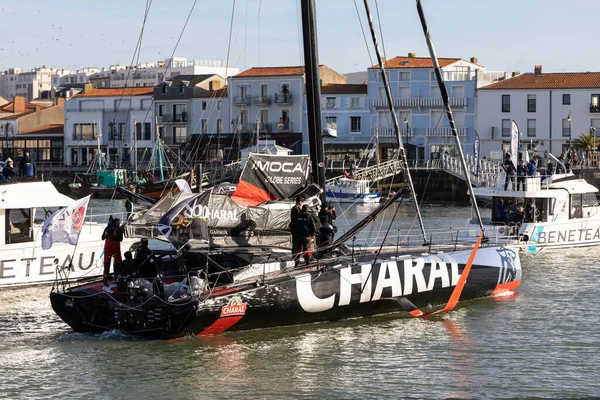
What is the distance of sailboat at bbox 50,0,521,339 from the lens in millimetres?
17594

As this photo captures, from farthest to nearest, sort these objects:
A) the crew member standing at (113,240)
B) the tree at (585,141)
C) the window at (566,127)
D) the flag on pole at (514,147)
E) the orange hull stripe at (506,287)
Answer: the window at (566,127) < the tree at (585,141) < the flag on pole at (514,147) < the orange hull stripe at (506,287) < the crew member standing at (113,240)

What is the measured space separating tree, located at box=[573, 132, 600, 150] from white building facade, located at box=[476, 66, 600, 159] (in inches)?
98.4

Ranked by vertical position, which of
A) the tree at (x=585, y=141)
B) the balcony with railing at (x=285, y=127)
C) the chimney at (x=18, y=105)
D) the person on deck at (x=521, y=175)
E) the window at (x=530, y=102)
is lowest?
the person on deck at (x=521, y=175)

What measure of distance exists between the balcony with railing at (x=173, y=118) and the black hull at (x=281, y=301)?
223ft

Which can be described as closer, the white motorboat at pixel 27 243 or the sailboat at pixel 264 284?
the sailboat at pixel 264 284

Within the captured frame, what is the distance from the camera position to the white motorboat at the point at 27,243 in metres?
24.1

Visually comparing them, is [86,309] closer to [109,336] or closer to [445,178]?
[109,336]

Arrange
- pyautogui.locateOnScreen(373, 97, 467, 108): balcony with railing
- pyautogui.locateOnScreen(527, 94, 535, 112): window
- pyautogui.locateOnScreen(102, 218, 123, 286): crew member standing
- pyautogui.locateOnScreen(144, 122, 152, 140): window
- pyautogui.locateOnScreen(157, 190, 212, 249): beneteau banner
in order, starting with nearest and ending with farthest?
pyautogui.locateOnScreen(157, 190, 212, 249): beneteau banner, pyautogui.locateOnScreen(102, 218, 123, 286): crew member standing, pyautogui.locateOnScreen(527, 94, 535, 112): window, pyautogui.locateOnScreen(373, 97, 467, 108): balcony with railing, pyautogui.locateOnScreen(144, 122, 152, 140): window

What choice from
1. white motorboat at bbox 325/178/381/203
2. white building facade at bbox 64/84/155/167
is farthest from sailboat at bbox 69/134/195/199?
white motorboat at bbox 325/178/381/203

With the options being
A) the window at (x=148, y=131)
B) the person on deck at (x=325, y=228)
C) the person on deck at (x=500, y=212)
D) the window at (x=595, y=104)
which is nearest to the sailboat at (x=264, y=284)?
the person on deck at (x=325, y=228)

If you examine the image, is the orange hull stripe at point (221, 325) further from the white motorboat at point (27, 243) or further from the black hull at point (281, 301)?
the white motorboat at point (27, 243)

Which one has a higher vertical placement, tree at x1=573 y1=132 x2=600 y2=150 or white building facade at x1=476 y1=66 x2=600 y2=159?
white building facade at x1=476 y1=66 x2=600 y2=159

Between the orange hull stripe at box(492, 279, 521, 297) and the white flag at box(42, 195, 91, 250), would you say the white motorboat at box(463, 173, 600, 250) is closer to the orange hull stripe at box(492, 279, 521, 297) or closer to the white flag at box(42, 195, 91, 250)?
the orange hull stripe at box(492, 279, 521, 297)

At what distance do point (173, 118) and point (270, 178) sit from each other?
67.9 meters
